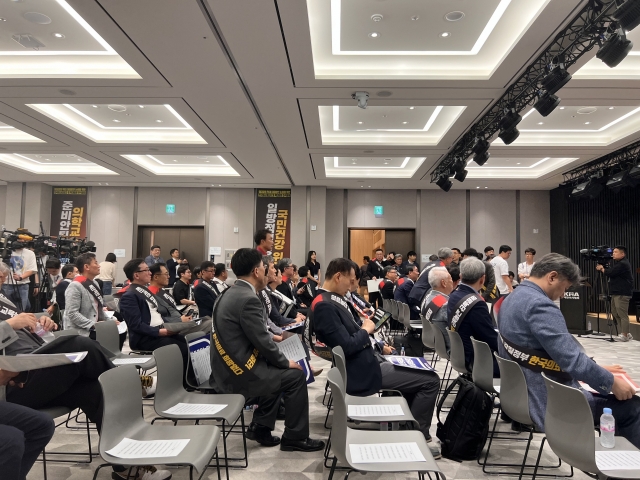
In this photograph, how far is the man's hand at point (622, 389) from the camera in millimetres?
2145

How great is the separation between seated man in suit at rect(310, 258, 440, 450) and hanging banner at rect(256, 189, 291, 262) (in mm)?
9773

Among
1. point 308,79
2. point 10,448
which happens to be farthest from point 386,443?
point 308,79

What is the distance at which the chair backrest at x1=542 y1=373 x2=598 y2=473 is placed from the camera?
186 cm

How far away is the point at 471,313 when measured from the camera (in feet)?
10.9

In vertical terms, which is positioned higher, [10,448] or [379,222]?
[379,222]

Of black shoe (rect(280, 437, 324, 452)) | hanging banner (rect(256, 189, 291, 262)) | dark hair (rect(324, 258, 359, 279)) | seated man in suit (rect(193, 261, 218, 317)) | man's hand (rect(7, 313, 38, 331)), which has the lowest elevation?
black shoe (rect(280, 437, 324, 452))

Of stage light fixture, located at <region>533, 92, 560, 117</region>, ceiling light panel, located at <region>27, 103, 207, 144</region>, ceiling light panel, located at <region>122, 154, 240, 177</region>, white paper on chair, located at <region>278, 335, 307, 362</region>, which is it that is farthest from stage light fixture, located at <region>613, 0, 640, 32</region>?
ceiling light panel, located at <region>122, 154, 240, 177</region>

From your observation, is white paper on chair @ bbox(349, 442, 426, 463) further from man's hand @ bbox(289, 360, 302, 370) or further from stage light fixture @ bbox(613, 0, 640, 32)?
stage light fixture @ bbox(613, 0, 640, 32)

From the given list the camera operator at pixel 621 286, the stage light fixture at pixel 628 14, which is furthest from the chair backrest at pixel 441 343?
the camera operator at pixel 621 286

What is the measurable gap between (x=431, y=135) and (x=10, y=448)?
8.03 m

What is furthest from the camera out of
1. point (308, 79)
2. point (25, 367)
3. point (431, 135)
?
point (431, 135)

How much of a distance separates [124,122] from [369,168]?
6.05 metres

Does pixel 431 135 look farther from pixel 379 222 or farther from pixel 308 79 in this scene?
pixel 379 222

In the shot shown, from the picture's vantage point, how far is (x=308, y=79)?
219 inches
